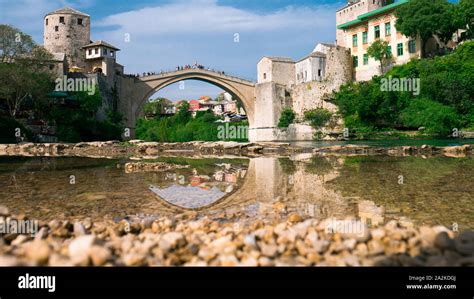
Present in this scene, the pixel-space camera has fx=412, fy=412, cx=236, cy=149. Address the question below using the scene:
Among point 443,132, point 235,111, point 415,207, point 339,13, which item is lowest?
point 415,207

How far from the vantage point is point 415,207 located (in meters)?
6.79

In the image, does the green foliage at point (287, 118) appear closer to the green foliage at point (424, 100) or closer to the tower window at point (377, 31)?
the green foliage at point (424, 100)

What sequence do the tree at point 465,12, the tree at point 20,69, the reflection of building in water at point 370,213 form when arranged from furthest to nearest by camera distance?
the tree at point 465,12 < the tree at point 20,69 < the reflection of building in water at point 370,213

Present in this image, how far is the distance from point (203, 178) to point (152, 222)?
20.3 ft

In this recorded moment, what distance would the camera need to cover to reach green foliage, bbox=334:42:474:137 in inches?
1292

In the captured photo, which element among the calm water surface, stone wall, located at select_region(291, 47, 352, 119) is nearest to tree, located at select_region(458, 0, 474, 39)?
stone wall, located at select_region(291, 47, 352, 119)

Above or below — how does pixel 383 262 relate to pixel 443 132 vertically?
below

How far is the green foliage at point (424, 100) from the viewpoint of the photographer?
3281 cm

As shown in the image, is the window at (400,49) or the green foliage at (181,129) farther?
the green foliage at (181,129)

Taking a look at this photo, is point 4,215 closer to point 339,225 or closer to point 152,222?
point 152,222

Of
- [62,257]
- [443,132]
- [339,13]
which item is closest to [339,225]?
[62,257]

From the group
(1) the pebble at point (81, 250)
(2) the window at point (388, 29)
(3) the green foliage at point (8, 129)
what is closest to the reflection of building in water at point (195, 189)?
(1) the pebble at point (81, 250)

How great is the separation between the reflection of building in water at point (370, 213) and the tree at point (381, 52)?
40.0 meters
